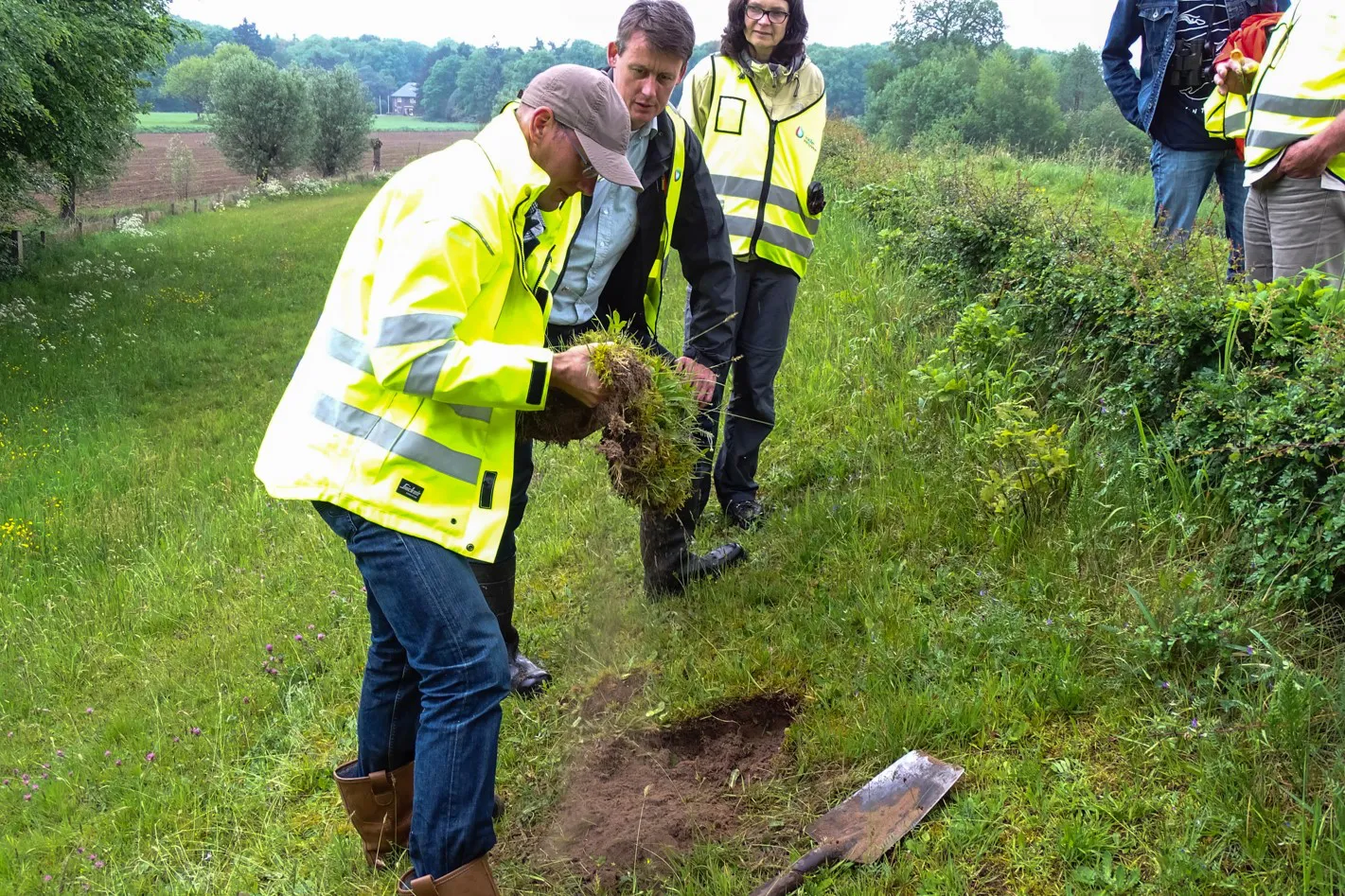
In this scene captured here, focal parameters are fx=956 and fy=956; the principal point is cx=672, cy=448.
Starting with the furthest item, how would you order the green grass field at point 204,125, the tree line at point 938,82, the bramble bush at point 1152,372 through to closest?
the green grass field at point 204,125 → the tree line at point 938,82 → the bramble bush at point 1152,372

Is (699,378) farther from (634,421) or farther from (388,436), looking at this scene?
(388,436)

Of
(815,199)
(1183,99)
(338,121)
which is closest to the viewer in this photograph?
(815,199)

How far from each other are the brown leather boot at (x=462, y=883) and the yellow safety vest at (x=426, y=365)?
834 millimetres

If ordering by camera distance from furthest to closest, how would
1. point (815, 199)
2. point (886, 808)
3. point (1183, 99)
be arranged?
point (1183, 99) → point (815, 199) → point (886, 808)

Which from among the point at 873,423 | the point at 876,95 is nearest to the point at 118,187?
the point at 876,95

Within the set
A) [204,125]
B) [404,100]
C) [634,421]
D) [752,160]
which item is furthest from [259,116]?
[404,100]

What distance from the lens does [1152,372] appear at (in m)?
3.88

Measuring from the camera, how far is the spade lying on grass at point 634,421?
313 cm

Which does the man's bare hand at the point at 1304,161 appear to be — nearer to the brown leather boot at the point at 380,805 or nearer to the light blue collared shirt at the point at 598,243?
the light blue collared shirt at the point at 598,243

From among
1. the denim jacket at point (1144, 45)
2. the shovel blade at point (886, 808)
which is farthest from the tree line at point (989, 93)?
the shovel blade at point (886, 808)

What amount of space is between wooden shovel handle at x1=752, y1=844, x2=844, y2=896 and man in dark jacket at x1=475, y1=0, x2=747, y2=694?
5.08 feet

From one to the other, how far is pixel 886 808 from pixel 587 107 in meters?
2.30

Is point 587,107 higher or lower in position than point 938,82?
lower

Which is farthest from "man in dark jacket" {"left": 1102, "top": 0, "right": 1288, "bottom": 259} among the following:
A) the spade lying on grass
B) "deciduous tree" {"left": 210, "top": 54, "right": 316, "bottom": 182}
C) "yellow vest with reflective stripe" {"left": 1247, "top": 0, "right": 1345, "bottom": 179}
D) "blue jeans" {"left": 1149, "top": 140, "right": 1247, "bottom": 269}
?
"deciduous tree" {"left": 210, "top": 54, "right": 316, "bottom": 182}
